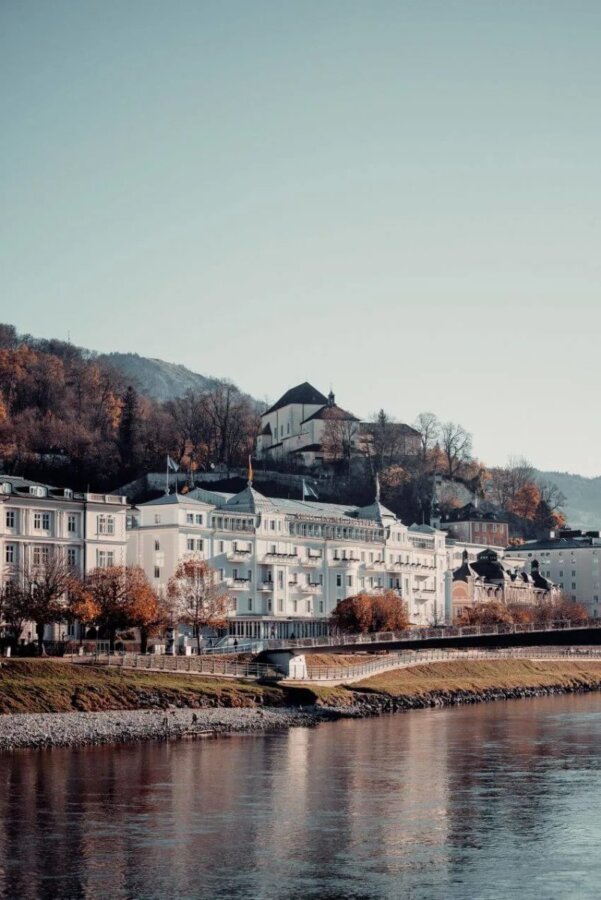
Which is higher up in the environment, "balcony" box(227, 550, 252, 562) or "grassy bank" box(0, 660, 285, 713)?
"balcony" box(227, 550, 252, 562)

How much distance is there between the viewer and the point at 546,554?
197m

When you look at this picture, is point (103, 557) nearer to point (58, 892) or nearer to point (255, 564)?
point (255, 564)

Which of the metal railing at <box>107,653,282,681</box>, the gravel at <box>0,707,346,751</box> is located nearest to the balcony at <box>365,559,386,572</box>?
the metal railing at <box>107,653,282,681</box>

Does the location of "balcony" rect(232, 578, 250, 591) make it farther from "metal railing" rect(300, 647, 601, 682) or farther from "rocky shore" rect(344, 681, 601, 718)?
"rocky shore" rect(344, 681, 601, 718)

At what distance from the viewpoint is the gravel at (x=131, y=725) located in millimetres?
70688

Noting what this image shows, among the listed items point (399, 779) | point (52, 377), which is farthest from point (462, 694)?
point (52, 377)

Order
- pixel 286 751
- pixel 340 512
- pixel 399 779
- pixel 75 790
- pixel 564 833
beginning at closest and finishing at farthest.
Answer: pixel 564 833
pixel 75 790
pixel 399 779
pixel 286 751
pixel 340 512

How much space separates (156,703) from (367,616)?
41.6m

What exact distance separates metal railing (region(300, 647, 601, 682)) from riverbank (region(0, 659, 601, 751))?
1625mm

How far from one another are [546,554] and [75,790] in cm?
14692

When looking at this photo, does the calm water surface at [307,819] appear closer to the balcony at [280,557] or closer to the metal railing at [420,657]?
the metal railing at [420,657]

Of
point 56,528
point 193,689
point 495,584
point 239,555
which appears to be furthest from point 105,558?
point 495,584

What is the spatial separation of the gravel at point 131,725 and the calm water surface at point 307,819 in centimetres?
297

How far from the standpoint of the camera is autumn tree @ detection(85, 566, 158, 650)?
9725 centimetres
